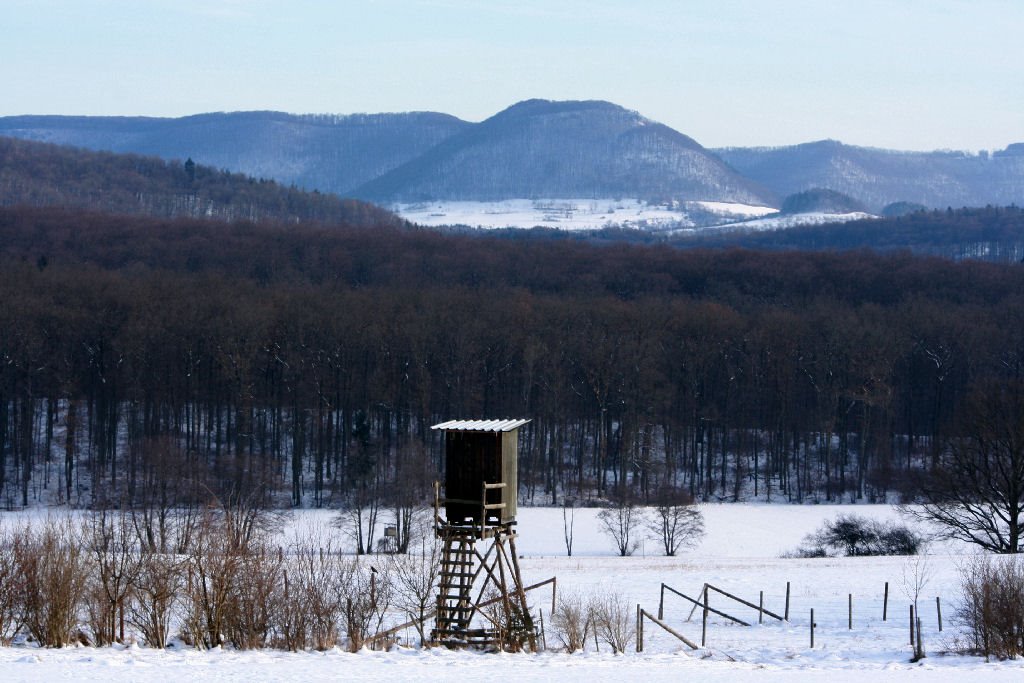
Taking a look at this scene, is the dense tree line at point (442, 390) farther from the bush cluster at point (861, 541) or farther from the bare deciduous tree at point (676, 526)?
the bush cluster at point (861, 541)

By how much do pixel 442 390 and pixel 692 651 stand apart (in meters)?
53.0

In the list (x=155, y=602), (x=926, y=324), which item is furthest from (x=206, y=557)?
(x=926, y=324)

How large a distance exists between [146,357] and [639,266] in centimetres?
7036

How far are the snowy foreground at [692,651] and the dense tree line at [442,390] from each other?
1828cm

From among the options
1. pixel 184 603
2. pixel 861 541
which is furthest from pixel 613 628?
pixel 861 541

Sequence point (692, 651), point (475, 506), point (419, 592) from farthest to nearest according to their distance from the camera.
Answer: point (475, 506) → point (419, 592) → point (692, 651)

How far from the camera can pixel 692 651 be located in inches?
1135

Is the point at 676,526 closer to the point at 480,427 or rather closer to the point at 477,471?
the point at 477,471

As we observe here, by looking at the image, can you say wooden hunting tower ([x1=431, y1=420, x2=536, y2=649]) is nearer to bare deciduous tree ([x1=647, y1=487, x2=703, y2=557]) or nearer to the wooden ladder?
the wooden ladder

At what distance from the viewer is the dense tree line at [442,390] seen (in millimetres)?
72875

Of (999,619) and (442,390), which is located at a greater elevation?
(442,390)

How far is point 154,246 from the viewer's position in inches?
5468

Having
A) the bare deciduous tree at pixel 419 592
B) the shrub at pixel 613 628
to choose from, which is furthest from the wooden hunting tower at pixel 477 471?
the shrub at pixel 613 628

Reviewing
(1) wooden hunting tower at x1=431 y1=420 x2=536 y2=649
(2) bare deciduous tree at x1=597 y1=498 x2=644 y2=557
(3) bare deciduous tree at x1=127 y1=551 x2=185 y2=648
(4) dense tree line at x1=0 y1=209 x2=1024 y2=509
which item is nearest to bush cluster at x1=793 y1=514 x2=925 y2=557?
(2) bare deciduous tree at x1=597 y1=498 x2=644 y2=557
